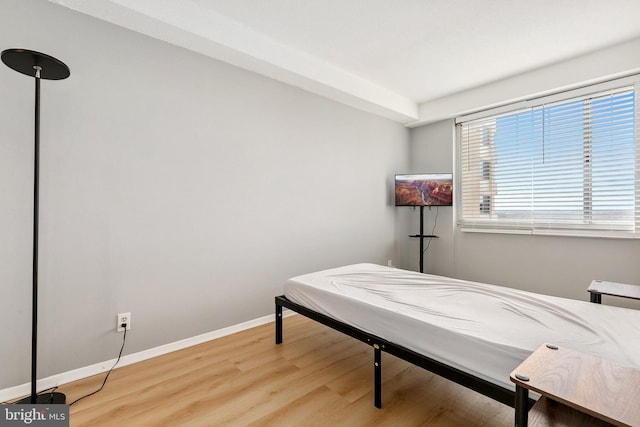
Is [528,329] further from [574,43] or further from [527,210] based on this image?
[574,43]

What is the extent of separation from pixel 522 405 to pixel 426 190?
10.8 feet

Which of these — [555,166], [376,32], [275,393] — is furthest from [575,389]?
[555,166]

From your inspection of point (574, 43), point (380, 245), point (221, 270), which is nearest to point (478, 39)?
point (574, 43)

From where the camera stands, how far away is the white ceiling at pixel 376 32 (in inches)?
88.9

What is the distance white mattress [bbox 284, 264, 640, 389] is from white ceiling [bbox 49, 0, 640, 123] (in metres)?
2.15

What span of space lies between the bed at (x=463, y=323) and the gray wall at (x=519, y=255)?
1.60 meters

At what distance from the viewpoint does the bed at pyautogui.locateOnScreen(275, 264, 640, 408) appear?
134cm

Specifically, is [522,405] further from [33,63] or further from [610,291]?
[33,63]

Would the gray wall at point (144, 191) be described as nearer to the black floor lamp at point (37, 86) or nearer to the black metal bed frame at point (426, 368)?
the black floor lamp at point (37, 86)

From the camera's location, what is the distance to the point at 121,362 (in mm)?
2221

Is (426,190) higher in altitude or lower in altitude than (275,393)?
higher

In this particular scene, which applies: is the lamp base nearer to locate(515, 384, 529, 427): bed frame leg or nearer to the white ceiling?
locate(515, 384, 529, 427): bed frame leg

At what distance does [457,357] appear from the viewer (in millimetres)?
1467

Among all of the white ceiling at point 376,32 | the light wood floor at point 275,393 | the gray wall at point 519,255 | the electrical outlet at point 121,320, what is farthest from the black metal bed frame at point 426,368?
the gray wall at point 519,255
